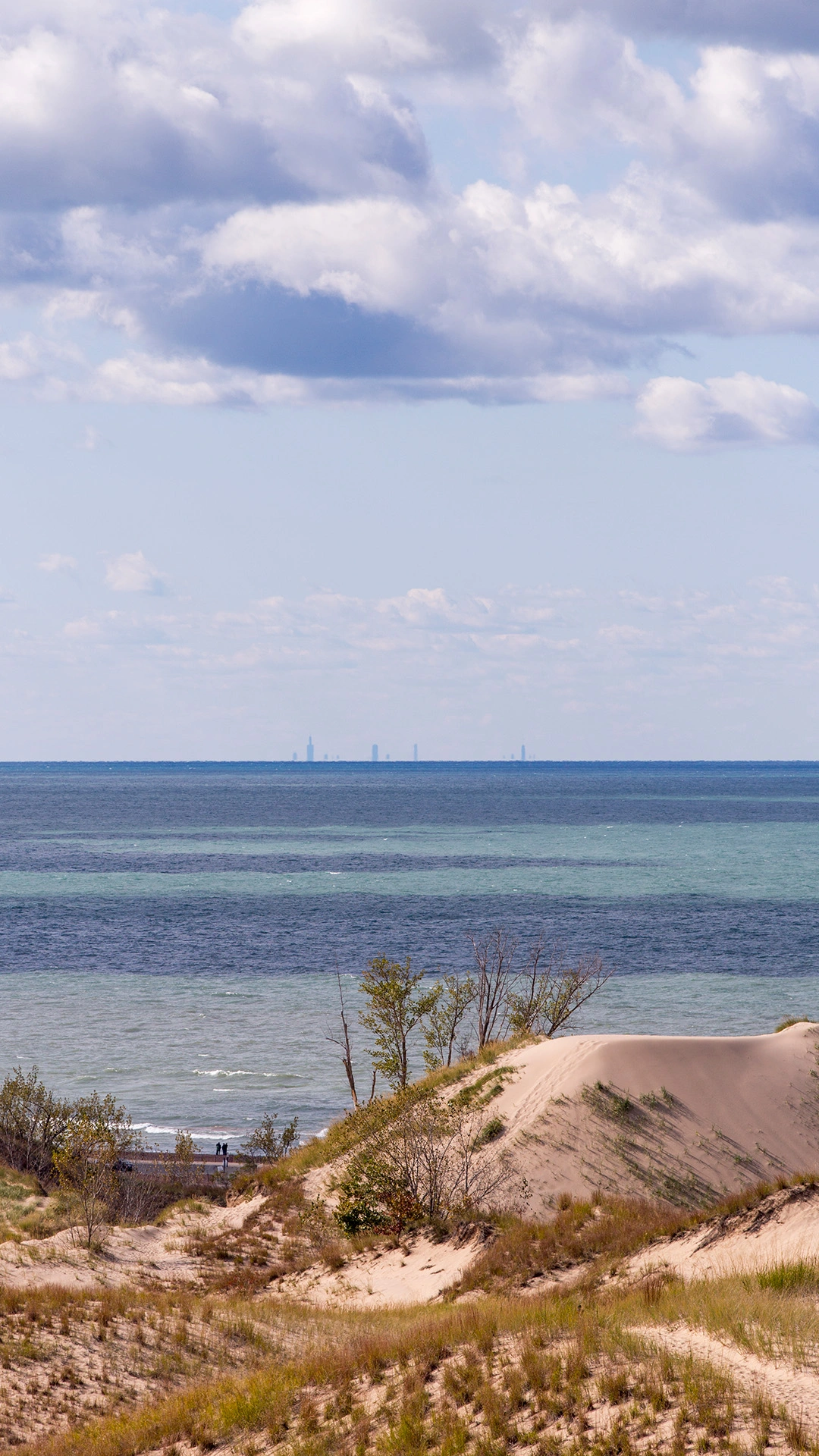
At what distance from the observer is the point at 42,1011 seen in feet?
217

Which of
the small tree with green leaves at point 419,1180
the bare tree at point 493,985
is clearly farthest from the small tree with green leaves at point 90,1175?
the bare tree at point 493,985

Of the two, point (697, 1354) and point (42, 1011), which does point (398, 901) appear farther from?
point (697, 1354)

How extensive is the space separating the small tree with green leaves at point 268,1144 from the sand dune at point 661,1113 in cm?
1025

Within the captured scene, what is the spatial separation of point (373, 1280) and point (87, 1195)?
934 centimetres

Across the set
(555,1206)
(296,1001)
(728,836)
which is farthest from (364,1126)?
(728,836)

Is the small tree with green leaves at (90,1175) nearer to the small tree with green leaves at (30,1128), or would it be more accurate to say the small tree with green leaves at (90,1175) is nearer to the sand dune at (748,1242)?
the small tree with green leaves at (30,1128)

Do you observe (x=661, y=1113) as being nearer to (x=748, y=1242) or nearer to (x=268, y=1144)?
(x=748, y=1242)

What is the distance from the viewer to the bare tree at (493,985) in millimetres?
49125

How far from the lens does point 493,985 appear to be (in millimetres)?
66875

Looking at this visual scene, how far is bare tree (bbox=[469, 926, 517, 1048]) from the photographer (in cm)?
4912

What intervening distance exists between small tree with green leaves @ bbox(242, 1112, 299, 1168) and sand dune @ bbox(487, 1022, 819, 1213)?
1025 cm

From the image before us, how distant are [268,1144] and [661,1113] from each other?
1568cm

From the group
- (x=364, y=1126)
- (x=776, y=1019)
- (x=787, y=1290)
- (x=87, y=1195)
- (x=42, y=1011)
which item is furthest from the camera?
(x=42, y=1011)

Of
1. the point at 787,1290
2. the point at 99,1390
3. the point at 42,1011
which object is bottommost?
the point at 42,1011
